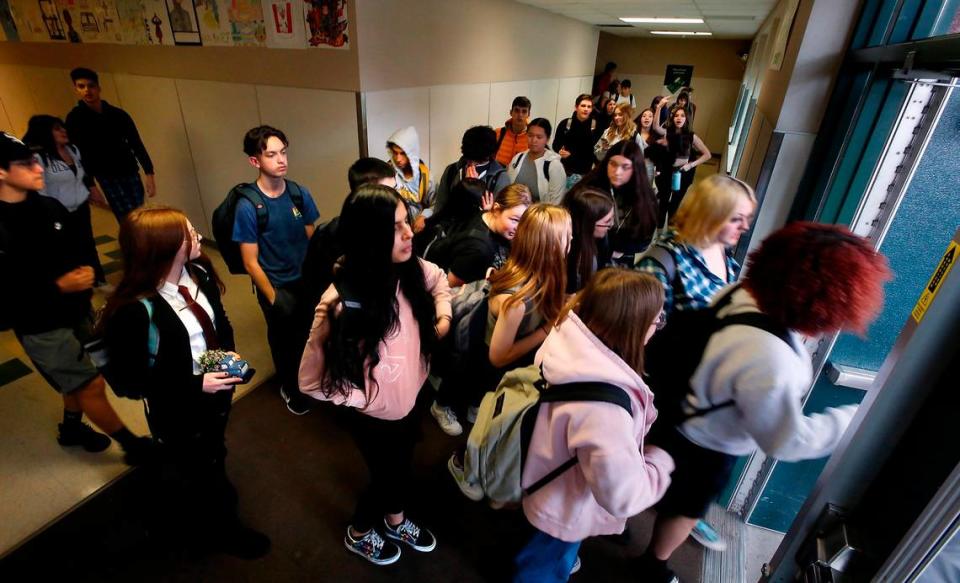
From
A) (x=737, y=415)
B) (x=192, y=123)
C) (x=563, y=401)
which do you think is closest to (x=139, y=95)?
(x=192, y=123)

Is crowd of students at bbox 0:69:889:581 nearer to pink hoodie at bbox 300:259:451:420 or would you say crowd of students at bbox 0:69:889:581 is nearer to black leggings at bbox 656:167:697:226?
pink hoodie at bbox 300:259:451:420

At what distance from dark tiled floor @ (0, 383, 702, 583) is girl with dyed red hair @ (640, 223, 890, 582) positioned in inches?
34.7

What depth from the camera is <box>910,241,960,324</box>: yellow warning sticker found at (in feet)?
2.53

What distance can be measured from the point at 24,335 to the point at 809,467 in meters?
3.47

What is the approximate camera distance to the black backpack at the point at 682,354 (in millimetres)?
1277

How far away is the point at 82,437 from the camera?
7.60 feet

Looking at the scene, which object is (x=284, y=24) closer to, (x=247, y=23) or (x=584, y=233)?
(x=247, y=23)

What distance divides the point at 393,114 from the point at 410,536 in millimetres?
3190

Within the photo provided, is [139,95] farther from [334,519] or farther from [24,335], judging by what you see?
[334,519]

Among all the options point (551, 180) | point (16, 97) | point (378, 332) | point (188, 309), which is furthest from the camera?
point (16, 97)

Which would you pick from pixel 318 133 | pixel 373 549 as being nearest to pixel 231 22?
pixel 318 133

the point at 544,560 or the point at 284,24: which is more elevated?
the point at 284,24

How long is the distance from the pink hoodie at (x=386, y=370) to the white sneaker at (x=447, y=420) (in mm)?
1058

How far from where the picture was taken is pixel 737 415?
4.45 feet
